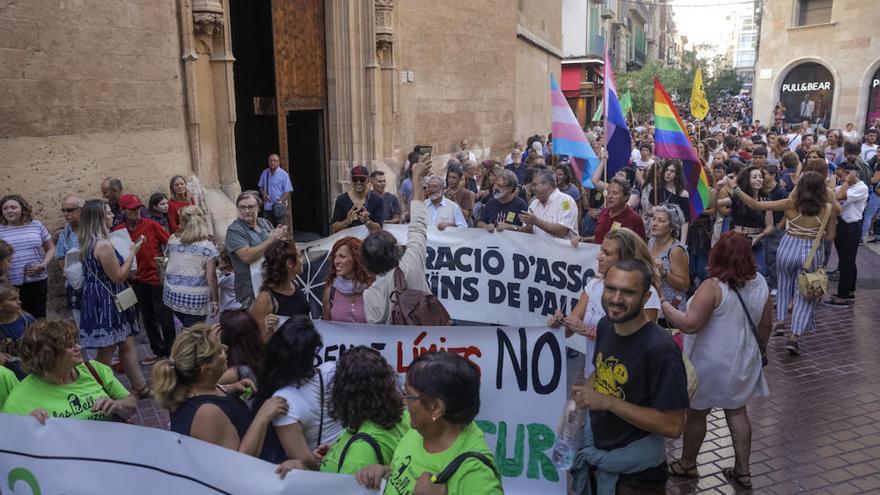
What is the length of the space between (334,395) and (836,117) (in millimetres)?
32455

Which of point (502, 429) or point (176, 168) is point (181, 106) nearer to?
point (176, 168)

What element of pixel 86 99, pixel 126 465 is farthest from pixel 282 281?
pixel 86 99

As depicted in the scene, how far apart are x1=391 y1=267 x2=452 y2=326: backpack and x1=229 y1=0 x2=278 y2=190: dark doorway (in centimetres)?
826

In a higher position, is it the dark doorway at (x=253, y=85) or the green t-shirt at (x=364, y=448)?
the dark doorway at (x=253, y=85)

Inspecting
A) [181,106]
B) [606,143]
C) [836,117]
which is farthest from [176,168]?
[836,117]

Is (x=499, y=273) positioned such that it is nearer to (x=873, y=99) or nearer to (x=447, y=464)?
(x=447, y=464)

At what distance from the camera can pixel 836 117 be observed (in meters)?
29.6

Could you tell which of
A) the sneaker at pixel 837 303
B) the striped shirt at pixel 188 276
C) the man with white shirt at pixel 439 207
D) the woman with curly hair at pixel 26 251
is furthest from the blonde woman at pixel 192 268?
the sneaker at pixel 837 303

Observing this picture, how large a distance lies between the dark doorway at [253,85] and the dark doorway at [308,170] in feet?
1.51

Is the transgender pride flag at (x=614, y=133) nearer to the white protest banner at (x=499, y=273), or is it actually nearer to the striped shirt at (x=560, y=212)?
the striped shirt at (x=560, y=212)

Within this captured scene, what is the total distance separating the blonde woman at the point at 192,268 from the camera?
589 cm

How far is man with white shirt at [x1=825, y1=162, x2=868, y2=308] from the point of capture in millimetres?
8609

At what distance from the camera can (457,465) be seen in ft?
7.66

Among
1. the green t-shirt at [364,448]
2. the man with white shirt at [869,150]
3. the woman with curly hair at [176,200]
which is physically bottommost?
the green t-shirt at [364,448]
